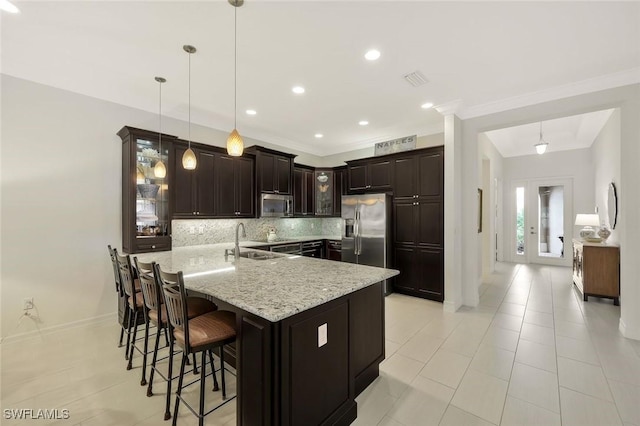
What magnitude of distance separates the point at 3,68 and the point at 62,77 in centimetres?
50

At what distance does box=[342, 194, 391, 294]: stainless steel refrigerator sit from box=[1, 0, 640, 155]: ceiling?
66.2 inches

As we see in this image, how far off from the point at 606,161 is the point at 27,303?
30.1 ft

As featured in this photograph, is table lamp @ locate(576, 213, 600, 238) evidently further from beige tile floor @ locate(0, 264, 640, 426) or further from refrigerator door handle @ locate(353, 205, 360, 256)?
refrigerator door handle @ locate(353, 205, 360, 256)

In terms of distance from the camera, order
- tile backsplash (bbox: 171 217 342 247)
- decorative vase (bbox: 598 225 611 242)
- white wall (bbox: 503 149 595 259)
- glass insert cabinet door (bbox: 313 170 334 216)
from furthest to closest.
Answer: white wall (bbox: 503 149 595 259) < glass insert cabinet door (bbox: 313 170 334 216) < decorative vase (bbox: 598 225 611 242) < tile backsplash (bbox: 171 217 342 247)

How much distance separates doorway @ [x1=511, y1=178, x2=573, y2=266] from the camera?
7168 millimetres

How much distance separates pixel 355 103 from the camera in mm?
4031

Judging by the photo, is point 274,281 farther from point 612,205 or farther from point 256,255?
point 612,205

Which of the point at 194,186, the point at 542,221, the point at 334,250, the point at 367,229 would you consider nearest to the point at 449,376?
the point at 367,229

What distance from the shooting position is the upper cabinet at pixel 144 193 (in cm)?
360

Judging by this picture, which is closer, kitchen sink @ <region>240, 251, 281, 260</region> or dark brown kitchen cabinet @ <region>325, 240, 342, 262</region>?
kitchen sink @ <region>240, 251, 281, 260</region>

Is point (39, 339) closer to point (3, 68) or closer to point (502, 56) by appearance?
point (3, 68)

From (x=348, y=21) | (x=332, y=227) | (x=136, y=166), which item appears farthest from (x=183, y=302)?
(x=332, y=227)

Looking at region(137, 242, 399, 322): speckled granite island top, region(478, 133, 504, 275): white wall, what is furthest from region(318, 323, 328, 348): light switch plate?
region(478, 133, 504, 275): white wall

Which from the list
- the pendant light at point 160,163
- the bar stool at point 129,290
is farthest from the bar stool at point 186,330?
the pendant light at point 160,163
